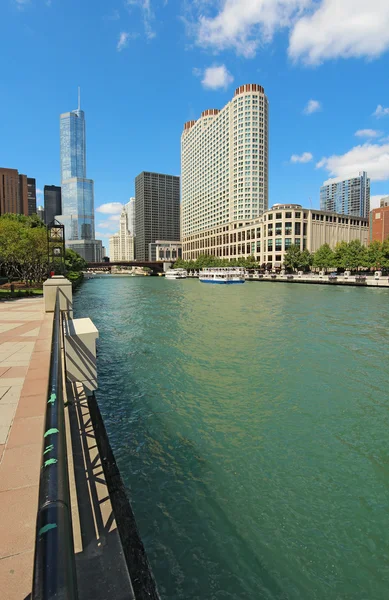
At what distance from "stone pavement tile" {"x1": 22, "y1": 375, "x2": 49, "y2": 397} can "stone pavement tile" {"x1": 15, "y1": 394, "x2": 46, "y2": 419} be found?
133mm

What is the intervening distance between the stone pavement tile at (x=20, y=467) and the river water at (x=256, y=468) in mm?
2271

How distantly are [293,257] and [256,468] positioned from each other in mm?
121514

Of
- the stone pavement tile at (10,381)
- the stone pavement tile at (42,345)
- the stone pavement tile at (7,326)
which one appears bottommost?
the stone pavement tile at (10,381)

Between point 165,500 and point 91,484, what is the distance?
7.50ft

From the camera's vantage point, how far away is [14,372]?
834 cm

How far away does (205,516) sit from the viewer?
19.9ft

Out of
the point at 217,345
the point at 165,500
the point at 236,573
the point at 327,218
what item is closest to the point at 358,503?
the point at 236,573

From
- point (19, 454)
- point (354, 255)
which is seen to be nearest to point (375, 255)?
point (354, 255)

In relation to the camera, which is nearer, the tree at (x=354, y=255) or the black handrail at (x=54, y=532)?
the black handrail at (x=54, y=532)

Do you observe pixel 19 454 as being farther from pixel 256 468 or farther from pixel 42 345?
pixel 42 345

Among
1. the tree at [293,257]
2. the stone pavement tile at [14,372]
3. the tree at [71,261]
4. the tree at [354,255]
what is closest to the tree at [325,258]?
the tree at [354,255]

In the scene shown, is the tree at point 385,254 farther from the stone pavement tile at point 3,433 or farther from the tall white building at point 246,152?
the stone pavement tile at point 3,433

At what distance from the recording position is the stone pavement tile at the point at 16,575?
2.78 meters

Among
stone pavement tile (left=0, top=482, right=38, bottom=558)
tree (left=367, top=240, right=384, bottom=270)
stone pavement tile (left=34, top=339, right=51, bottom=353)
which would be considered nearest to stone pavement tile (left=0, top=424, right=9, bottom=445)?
stone pavement tile (left=0, top=482, right=38, bottom=558)
